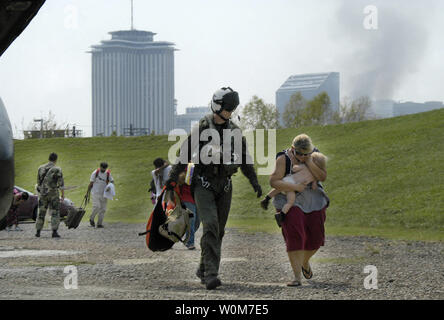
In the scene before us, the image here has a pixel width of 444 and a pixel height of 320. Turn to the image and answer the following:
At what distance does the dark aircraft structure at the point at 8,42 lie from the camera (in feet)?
10.6

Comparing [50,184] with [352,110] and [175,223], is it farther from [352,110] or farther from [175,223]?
[352,110]

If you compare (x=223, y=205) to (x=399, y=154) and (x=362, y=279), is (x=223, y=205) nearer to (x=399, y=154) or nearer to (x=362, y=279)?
(x=362, y=279)

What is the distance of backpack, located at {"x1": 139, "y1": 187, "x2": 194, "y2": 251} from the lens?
30.4 ft

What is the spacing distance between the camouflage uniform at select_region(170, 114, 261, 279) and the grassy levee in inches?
452

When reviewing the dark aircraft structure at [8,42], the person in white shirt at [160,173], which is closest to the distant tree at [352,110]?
the person in white shirt at [160,173]

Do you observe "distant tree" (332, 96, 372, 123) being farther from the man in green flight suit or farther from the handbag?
the man in green flight suit

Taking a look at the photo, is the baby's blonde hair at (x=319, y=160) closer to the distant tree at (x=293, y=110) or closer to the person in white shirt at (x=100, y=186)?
the person in white shirt at (x=100, y=186)

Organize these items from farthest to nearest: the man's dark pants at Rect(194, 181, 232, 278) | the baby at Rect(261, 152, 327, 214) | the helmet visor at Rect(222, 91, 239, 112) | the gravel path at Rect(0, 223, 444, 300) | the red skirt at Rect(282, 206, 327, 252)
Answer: the baby at Rect(261, 152, 327, 214) < the red skirt at Rect(282, 206, 327, 252) < the helmet visor at Rect(222, 91, 239, 112) < the man's dark pants at Rect(194, 181, 232, 278) < the gravel path at Rect(0, 223, 444, 300)

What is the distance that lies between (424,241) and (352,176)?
15920 millimetres

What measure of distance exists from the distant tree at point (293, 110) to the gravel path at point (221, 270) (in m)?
81.4

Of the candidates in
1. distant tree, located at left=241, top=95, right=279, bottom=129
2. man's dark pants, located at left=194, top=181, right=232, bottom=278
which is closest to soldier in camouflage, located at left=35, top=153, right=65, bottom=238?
man's dark pants, located at left=194, top=181, right=232, bottom=278

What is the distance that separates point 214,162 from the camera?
29.1 ft

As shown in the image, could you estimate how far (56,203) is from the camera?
18.6 metres

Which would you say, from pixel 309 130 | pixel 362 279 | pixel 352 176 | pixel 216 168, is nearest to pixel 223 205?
pixel 216 168
